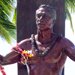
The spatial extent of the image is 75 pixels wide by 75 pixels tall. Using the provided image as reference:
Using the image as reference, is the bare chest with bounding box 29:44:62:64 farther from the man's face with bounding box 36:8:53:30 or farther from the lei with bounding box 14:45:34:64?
the man's face with bounding box 36:8:53:30

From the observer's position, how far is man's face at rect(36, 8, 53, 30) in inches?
123

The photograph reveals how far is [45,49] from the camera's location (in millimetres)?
3189

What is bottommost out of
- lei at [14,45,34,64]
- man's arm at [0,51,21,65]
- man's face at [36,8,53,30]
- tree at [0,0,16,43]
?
tree at [0,0,16,43]

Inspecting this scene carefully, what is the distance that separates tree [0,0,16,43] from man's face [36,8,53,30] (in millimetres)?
5410

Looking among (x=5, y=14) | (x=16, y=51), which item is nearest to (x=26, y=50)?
(x=16, y=51)

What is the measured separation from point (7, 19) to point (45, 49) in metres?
5.70

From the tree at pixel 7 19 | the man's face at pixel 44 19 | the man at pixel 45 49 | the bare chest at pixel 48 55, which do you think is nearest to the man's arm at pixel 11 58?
the man at pixel 45 49

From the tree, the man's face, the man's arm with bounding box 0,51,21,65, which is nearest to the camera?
the man's face

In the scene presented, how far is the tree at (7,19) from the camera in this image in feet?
28.5

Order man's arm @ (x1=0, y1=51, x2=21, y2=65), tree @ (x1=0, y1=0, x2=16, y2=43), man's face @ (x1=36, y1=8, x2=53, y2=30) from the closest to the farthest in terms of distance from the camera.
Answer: man's face @ (x1=36, y1=8, x2=53, y2=30) → man's arm @ (x1=0, y1=51, x2=21, y2=65) → tree @ (x1=0, y1=0, x2=16, y2=43)

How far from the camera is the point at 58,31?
3.63m

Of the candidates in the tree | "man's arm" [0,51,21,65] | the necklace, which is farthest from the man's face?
the tree

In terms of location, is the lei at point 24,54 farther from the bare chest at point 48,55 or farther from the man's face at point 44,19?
the man's face at point 44,19

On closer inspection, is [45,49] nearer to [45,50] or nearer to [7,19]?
[45,50]
